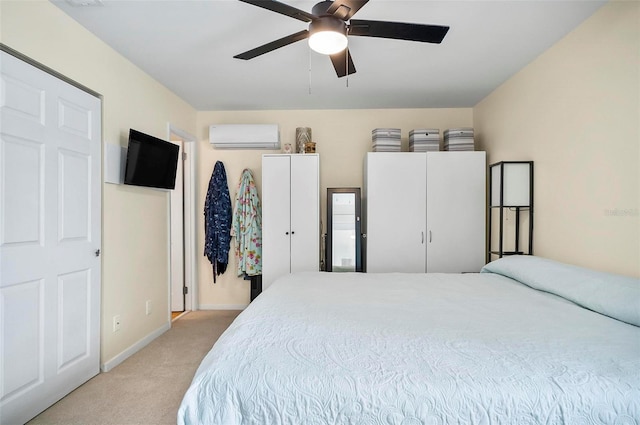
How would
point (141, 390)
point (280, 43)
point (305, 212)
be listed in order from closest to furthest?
1. point (280, 43)
2. point (141, 390)
3. point (305, 212)

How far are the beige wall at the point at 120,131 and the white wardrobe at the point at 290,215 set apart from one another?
3.50ft

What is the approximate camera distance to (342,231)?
3.48 meters

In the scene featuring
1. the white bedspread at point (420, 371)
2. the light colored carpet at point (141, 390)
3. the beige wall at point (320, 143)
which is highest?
the beige wall at point (320, 143)

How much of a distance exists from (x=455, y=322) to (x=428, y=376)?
0.47 m

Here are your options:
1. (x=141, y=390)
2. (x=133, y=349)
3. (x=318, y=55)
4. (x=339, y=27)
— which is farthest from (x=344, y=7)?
(x=133, y=349)

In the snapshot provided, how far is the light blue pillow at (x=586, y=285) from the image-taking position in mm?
1365

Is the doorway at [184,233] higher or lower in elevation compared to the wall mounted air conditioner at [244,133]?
lower

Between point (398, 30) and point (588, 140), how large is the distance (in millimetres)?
1507

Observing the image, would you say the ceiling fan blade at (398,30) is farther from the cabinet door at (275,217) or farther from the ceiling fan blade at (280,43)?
the cabinet door at (275,217)

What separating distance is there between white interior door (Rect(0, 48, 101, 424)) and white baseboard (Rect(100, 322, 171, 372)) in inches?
3.3

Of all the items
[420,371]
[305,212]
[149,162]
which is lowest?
[420,371]

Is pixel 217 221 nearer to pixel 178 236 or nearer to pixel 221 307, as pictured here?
pixel 178 236

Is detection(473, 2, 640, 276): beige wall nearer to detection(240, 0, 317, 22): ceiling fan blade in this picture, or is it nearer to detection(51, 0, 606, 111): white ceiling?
detection(51, 0, 606, 111): white ceiling

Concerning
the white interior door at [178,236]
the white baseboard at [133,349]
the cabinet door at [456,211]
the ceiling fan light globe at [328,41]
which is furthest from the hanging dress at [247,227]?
the ceiling fan light globe at [328,41]
